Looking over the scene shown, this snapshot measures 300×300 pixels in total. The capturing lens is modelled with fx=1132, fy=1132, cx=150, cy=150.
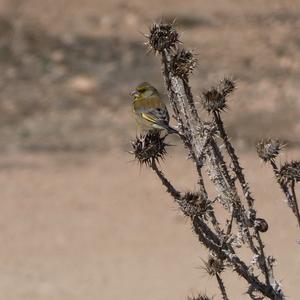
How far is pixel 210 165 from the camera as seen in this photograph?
4316 millimetres

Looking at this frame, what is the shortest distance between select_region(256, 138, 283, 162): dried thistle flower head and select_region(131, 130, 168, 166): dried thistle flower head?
0.40 m

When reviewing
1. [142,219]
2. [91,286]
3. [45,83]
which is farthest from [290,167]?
[45,83]

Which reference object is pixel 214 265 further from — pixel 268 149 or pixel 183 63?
pixel 183 63

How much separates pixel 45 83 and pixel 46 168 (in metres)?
2.98

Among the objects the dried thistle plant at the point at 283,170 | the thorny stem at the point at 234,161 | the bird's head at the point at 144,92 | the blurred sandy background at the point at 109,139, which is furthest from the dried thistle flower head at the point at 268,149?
the blurred sandy background at the point at 109,139

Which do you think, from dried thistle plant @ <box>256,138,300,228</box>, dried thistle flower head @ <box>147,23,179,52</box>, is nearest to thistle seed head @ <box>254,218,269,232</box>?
dried thistle plant @ <box>256,138,300,228</box>

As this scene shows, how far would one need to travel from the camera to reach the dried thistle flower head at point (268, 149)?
14.4 feet

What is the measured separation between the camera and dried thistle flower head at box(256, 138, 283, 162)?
440 centimetres

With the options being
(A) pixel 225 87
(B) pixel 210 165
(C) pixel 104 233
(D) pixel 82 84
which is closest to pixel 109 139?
(D) pixel 82 84

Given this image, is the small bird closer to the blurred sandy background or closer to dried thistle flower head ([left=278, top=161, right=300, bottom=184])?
dried thistle flower head ([left=278, top=161, right=300, bottom=184])

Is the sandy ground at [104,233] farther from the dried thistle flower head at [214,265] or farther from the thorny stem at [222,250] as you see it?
the thorny stem at [222,250]

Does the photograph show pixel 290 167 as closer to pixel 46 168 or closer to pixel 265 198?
pixel 265 198

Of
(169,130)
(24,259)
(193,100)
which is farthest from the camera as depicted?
(24,259)

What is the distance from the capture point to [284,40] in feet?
63.1
